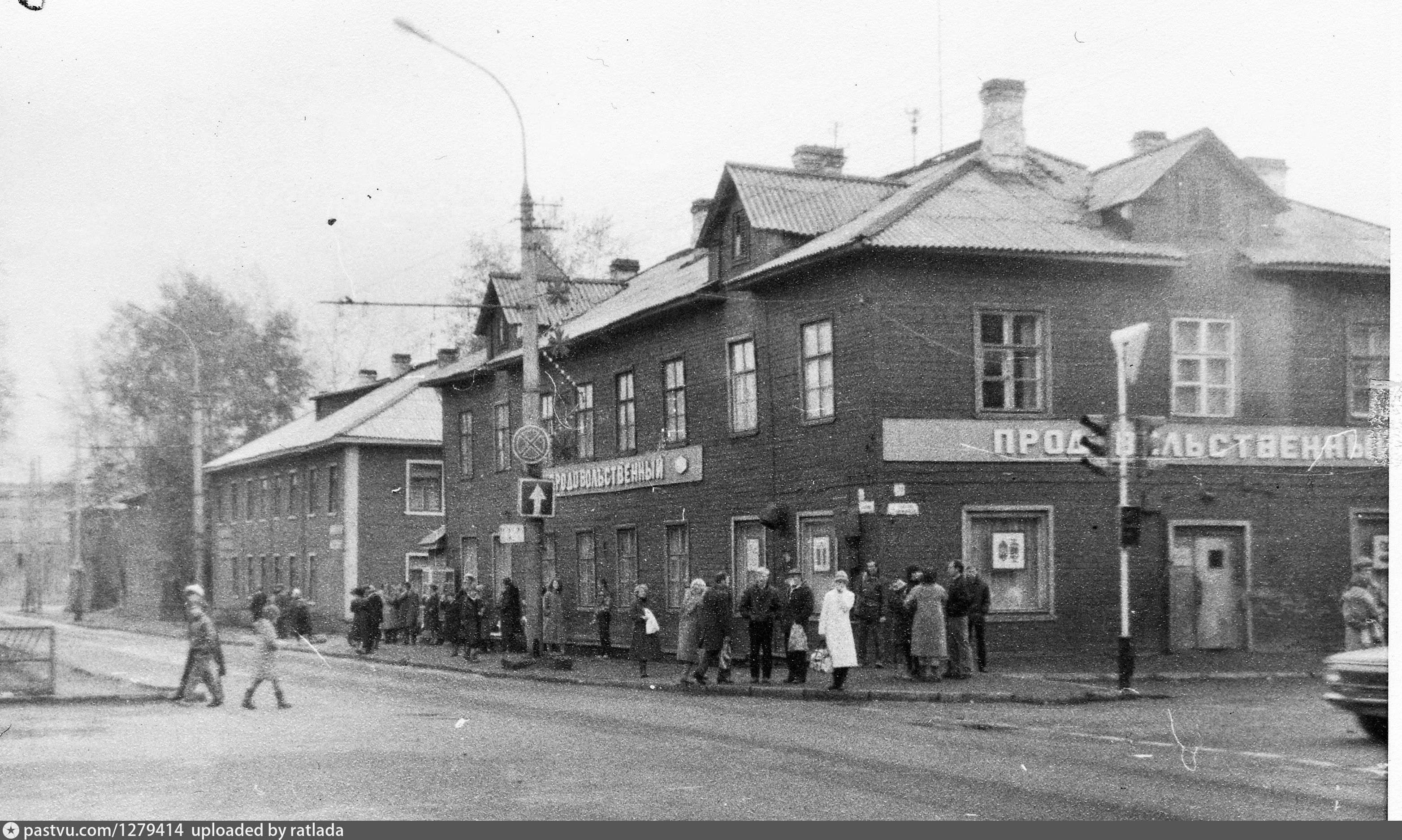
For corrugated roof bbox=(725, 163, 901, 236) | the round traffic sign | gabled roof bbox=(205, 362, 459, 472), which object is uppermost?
corrugated roof bbox=(725, 163, 901, 236)

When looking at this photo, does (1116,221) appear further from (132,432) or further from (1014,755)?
(132,432)

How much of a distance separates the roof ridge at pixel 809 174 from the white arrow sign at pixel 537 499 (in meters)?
6.26

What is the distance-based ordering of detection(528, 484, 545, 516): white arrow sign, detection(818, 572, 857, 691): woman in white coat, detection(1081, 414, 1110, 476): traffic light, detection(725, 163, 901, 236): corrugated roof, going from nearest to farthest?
1. detection(1081, 414, 1110, 476): traffic light
2. detection(818, 572, 857, 691): woman in white coat
3. detection(528, 484, 545, 516): white arrow sign
4. detection(725, 163, 901, 236): corrugated roof

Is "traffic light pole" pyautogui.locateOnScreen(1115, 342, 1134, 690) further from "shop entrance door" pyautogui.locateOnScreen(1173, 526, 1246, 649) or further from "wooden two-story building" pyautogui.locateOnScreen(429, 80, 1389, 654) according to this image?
"shop entrance door" pyautogui.locateOnScreen(1173, 526, 1246, 649)

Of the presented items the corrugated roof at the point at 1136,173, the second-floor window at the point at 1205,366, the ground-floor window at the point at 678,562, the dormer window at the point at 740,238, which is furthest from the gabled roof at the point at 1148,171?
the ground-floor window at the point at 678,562

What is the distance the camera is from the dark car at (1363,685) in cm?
1384

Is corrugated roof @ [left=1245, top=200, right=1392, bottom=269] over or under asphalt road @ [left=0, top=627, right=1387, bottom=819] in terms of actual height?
over

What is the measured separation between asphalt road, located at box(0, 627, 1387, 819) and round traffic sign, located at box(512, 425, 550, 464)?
21.3 feet

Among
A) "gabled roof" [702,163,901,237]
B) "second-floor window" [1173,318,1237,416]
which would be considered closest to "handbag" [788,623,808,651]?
"second-floor window" [1173,318,1237,416]

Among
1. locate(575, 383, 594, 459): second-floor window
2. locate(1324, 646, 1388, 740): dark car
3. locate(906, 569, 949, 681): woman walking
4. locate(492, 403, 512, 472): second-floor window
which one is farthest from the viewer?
locate(492, 403, 512, 472): second-floor window

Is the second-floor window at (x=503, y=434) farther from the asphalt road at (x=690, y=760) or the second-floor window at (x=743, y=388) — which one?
the asphalt road at (x=690, y=760)

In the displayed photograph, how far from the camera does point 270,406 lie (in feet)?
107

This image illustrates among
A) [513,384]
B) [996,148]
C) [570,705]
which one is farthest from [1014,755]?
[513,384]

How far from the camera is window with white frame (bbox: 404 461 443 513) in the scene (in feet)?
158
